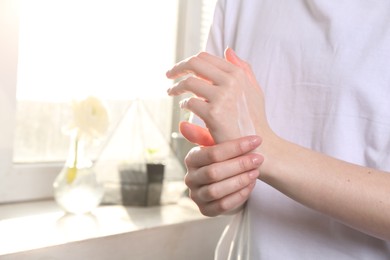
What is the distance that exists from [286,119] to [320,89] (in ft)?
0.23

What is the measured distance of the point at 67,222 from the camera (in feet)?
3.58

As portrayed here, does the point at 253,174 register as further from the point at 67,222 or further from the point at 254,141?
the point at 67,222

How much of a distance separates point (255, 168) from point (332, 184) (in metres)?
0.10

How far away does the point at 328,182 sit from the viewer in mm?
663

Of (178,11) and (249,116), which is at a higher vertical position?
(178,11)

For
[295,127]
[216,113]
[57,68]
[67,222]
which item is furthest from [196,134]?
[57,68]

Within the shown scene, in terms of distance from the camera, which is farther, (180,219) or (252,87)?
(180,219)

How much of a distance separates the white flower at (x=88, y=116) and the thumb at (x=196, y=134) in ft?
1.62

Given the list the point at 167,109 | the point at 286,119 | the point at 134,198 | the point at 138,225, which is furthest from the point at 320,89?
the point at 167,109

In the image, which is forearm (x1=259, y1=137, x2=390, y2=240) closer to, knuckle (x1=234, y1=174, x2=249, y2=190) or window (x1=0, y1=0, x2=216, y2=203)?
knuckle (x1=234, y1=174, x2=249, y2=190)

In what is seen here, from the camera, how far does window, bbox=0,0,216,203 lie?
116 centimetres

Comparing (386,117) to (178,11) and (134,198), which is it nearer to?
(134,198)

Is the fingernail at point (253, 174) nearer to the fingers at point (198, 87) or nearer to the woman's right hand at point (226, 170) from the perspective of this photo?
the woman's right hand at point (226, 170)

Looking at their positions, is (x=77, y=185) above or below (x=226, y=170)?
below
